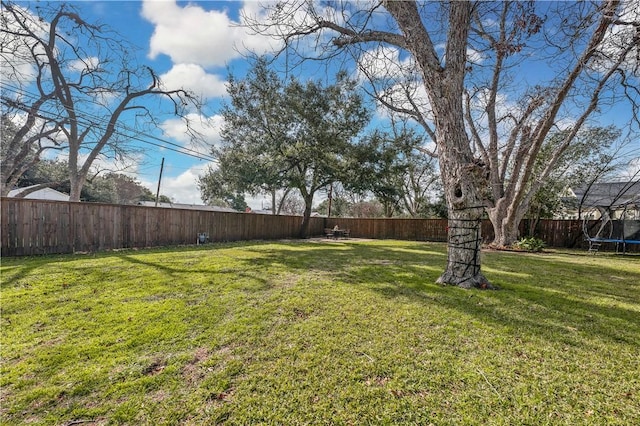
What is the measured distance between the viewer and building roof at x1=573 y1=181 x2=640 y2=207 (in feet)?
31.6

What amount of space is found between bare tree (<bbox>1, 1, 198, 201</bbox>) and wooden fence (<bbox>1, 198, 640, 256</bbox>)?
4.81m

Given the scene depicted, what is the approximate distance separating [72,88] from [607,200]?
2028 cm

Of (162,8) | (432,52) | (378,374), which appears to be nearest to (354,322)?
(378,374)

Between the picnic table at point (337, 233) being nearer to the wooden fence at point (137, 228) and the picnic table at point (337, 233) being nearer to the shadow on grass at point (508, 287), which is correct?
the wooden fence at point (137, 228)

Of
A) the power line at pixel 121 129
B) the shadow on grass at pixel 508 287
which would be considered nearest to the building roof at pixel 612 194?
the shadow on grass at pixel 508 287

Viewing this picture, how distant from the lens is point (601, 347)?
86.1 inches

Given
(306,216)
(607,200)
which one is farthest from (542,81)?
(306,216)

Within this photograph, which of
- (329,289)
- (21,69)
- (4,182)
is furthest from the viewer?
(4,182)

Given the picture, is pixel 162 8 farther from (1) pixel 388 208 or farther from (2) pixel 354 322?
(1) pixel 388 208

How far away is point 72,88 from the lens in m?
10.4

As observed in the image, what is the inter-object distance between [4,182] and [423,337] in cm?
1460

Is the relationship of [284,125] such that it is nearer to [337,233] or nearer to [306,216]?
[306,216]

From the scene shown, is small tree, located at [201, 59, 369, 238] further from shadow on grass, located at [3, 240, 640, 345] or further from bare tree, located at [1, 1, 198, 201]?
shadow on grass, located at [3, 240, 640, 345]

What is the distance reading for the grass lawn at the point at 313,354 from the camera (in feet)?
4.90
